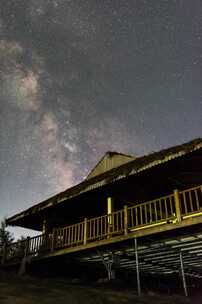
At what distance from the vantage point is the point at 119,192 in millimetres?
17766

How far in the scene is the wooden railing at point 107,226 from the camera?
14.3 meters

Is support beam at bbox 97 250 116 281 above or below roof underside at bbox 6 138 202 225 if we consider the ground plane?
below

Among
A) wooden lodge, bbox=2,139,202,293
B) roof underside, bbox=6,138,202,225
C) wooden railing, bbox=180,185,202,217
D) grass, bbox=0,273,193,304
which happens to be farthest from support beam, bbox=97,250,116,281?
wooden railing, bbox=180,185,202,217

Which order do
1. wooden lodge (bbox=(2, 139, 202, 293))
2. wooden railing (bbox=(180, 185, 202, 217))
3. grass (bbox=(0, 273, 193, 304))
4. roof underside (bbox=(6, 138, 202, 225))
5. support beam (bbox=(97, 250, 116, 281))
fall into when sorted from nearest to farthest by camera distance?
1. grass (bbox=(0, 273, 193, 304))
2. wooden railing (bbox=(180, 185, 202, 217))
3. wooden lodge (bbox=(2, 139, 202, 293))
4. roof underside (bbox=(6, 138, 202, 225))
5. support beam (bbox=(97, 250, 116, 281))

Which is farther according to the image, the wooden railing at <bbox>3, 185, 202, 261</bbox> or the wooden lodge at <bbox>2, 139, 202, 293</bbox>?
the wooden railing at <bbox>3, 185, 202, 261</bbox>

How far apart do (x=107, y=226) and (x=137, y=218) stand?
2.07 m

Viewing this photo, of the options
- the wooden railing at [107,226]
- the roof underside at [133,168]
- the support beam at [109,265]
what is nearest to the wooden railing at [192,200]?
the wooden railing at [107,226]

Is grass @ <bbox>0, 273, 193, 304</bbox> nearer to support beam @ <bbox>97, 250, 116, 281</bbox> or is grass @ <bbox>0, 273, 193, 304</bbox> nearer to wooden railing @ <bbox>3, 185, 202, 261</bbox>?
wooden railing @ <bbox>3, 185, 202, 261</bbox>

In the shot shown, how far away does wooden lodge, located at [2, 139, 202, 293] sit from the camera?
44.3 ft

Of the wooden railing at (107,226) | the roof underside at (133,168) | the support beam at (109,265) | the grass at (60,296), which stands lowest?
the grass at (60,296)

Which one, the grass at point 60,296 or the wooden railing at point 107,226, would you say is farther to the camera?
the wooden railing at point 107,226

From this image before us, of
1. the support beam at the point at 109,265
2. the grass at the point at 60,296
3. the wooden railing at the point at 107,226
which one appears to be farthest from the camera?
the support beam at the point at 109,265

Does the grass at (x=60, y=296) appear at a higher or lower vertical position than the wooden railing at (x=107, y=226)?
lower

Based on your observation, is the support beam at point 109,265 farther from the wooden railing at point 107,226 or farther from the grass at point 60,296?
the grass at point 60,296
